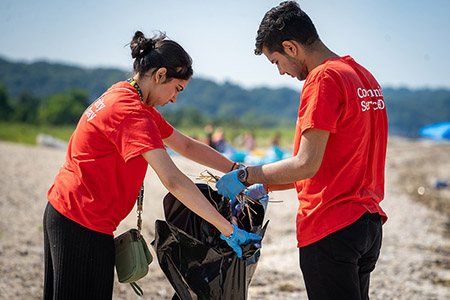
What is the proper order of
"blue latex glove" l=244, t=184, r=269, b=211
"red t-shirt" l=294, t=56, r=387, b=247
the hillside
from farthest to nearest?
the hillside
"blue latex glove" l=244, t=184, r=269, b=211
"red t-shirt" l=294, t=56, r=387, b=247

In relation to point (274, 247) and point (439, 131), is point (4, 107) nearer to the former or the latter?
point (439, 131)

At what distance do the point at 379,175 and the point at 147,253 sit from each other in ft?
3.65

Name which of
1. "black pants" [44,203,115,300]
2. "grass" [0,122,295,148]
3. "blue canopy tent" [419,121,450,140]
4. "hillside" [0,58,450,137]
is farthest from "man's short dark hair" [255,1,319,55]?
"hillside" [0,58,450,137]

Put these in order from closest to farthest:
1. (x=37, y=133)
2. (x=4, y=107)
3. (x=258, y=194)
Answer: (x=258, y=194), (x=37, y=133), (x=4, y=107)

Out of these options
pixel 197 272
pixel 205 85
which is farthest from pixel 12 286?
pixel 205 85

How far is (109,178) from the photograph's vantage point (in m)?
1.84

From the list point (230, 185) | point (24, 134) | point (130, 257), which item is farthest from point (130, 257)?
point (24, 134)

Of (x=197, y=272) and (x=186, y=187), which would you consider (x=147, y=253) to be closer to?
(x=197, y=272)

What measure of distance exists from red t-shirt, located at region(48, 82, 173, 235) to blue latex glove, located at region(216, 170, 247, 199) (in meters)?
0.37

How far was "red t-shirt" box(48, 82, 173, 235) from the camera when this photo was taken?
69.3 inches

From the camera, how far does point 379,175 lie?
6.06 feet

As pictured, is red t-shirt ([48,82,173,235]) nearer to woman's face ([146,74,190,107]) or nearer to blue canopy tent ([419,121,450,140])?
woman's face ([146,74,190,107])

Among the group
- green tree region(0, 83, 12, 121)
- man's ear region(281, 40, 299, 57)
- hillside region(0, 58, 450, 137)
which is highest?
hillside region(0, 58, 450, 137)

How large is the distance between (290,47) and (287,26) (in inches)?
3.4
